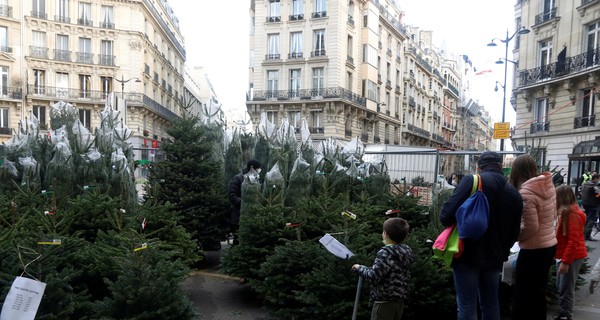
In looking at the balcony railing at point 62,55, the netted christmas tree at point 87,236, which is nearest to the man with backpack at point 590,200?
the netted christmas tree at point 87,236

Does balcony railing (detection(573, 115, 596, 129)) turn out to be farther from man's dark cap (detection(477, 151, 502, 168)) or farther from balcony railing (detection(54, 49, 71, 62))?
balcony railing (detection(54, 49, 71, 62))

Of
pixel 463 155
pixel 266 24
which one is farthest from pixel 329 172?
pixel 266 24

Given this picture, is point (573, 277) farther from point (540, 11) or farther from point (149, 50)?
point (149, 50)

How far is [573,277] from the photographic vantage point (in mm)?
4668

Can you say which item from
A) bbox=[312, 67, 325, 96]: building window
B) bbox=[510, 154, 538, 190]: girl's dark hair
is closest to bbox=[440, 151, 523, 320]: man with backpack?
bbox=[510, 154, 538, 190]: girl's dark hair

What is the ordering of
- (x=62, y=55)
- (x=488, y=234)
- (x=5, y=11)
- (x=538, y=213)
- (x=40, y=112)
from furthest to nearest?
(x=40, y=112) → (x=62, y=55) → (x=5, y=11) → (x=538, y=213) → (x=488, y=234)

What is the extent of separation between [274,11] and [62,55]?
2013 cm

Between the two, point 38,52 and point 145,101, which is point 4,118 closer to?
point 38,52

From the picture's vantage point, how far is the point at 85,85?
38.9 meters

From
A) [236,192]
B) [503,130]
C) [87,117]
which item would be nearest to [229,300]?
[236,192]

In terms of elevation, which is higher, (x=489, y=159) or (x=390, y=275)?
(x=489, y=159)

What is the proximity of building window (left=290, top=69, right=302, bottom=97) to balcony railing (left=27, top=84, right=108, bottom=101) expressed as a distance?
55.0ft

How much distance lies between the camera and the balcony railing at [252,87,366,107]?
3701 centimetres

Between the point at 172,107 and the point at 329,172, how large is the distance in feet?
157
